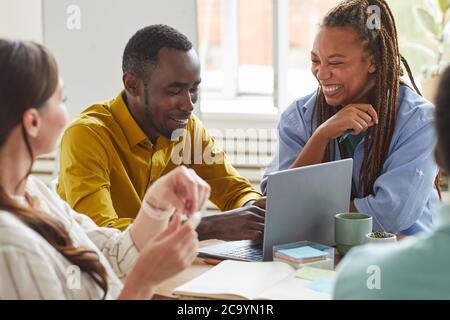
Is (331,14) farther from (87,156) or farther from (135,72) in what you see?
(87,156)

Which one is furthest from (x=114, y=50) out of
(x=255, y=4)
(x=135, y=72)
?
(x=135, y=72)

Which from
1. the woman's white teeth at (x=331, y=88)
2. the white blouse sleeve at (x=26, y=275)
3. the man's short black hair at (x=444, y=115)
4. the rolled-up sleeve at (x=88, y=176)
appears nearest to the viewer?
the man's short black hair at (x=444, y=115)

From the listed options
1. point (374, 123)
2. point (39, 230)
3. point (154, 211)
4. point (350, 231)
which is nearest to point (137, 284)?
point (39, 230)

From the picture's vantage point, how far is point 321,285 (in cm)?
159

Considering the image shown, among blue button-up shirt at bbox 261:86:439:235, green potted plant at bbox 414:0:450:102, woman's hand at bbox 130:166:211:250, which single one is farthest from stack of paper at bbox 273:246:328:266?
green potted plant at bbox 414:0:450:102

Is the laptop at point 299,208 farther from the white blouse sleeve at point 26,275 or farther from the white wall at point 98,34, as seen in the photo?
the white wall at point 98,34

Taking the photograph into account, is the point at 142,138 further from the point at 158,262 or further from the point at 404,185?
the point at 158,262

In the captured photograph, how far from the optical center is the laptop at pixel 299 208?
1749 millimetres

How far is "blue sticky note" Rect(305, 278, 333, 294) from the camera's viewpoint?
1565 mm

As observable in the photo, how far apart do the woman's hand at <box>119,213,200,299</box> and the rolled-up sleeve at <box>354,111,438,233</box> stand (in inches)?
33.1

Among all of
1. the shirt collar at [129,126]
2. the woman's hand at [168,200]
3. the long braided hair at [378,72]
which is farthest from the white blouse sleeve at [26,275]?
the long braided hair at [378,72]

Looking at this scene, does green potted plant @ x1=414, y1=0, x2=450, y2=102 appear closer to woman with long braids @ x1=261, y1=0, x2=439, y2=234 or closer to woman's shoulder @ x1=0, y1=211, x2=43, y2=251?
woman with long braids @ x1=261, y1=0, x2=439, y2=234

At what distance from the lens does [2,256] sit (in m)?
1.27

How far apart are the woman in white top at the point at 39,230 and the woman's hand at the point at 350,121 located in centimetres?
89
